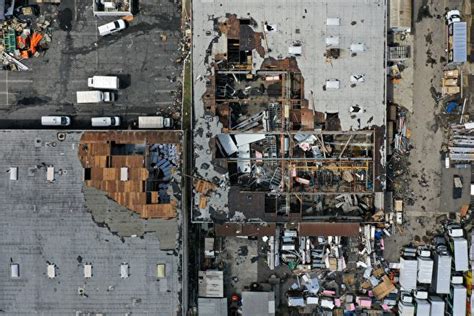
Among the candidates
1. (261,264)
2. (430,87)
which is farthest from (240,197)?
(430,87)

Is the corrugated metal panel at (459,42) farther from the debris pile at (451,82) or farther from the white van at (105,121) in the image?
the white van at (105,121)

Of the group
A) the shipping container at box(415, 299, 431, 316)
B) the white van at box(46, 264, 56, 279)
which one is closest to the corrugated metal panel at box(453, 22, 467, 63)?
the shipping container at box(415, 299, 431, 316)

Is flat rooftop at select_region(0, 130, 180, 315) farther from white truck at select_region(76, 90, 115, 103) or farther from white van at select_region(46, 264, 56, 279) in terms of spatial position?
white truck at select_region(76, 90, 115, 103)

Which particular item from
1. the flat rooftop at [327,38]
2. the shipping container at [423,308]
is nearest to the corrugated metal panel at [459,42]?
the flat rooftop at [327,38]

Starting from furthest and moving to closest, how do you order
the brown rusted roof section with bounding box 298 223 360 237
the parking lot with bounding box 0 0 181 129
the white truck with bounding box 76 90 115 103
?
the parking lot with bounding box 0 0 181 129 → the white truck with bounding box 76 90 115 103 → the brown rusted roof section with bounding box 298 223 360 237

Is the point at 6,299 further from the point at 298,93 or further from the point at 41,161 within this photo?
the point at 298,93

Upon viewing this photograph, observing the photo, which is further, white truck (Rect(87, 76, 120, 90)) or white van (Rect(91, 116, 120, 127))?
white van (Rect(91, 116, 120, 127))
